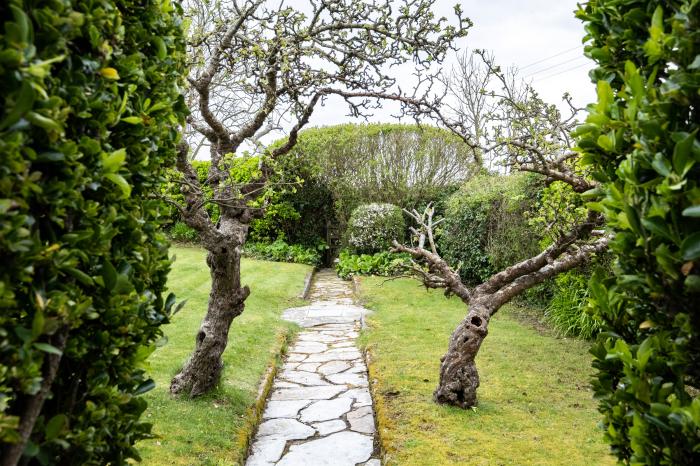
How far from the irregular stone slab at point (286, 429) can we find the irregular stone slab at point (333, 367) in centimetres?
169

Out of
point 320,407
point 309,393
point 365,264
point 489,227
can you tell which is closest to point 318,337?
point 309,393

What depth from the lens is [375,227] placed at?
1670cm

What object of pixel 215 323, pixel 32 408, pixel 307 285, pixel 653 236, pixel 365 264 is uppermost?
pixel 653 236

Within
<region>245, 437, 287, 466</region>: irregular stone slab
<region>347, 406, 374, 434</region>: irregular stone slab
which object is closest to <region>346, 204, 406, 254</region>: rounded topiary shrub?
<region>347, 406, 374, 434</region>: irregular stone slab

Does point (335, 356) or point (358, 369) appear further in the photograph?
point (335, 356)

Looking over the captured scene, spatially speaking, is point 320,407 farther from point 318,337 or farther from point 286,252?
point 286,252

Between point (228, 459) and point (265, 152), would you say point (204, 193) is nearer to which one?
point (265, 152)

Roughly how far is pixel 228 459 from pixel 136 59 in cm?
338

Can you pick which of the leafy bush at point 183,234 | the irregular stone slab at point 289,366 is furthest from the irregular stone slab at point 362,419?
the leafy bush at point 183,234

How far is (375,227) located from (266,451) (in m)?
12.0

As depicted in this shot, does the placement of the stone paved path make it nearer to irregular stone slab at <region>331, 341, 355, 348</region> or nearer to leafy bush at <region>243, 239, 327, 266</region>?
irregular stone slab at <region>331, 341, 355, 348</region>

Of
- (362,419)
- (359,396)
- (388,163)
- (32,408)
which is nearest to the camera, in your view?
(32,408)

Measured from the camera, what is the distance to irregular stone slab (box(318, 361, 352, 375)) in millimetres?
7445

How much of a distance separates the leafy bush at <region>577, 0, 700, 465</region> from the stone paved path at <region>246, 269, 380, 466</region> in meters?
3.15
